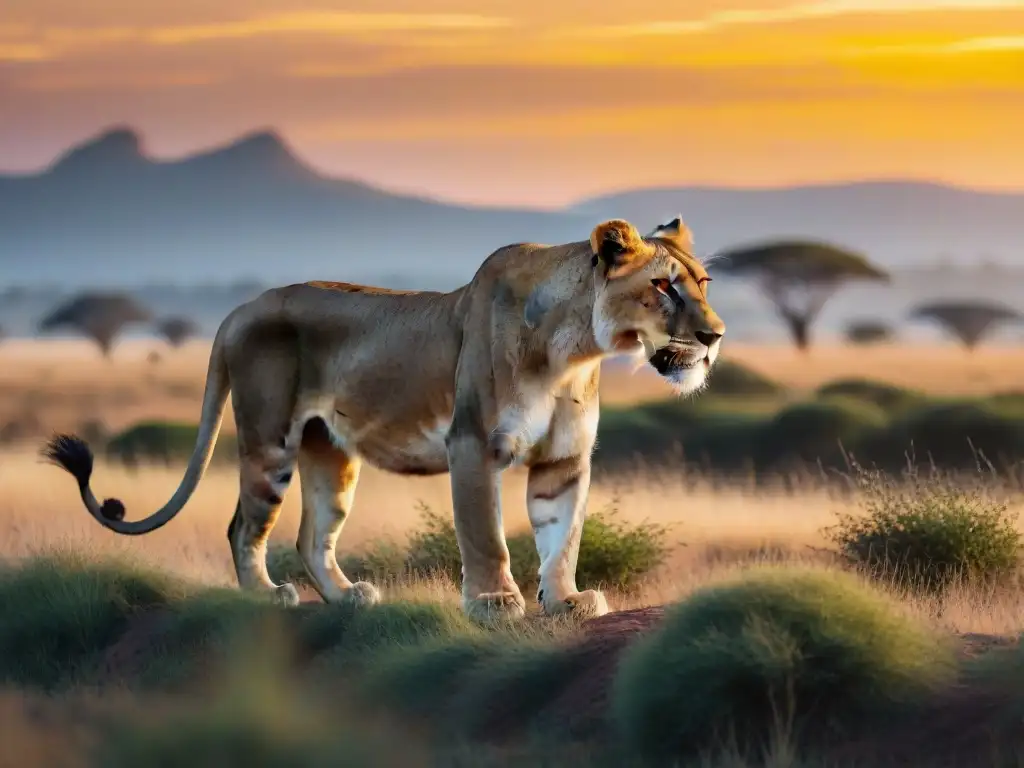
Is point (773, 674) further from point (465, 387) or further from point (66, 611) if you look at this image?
point (66, 611)

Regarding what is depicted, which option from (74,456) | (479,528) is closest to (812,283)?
(74,456)

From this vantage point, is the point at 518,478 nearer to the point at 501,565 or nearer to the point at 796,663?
the point at 501,565

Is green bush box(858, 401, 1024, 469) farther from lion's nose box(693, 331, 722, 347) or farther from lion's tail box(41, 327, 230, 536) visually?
lion's nose box(693, 331, 722, 347)

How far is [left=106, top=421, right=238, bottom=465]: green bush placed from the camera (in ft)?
98.6

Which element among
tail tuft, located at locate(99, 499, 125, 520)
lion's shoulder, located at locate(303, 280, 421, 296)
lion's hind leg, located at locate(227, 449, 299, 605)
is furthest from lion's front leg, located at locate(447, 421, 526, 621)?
tail tuft, located at locate(99, 499, 125, 520)

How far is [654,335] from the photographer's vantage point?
10.3 metres

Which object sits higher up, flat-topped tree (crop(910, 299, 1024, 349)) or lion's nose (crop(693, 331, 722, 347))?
lion's nose (crop(693, 331, 722, 347))

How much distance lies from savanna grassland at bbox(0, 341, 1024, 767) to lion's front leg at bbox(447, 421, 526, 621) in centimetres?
19

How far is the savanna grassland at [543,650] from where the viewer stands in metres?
8.40

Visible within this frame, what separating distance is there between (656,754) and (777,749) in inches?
23.5

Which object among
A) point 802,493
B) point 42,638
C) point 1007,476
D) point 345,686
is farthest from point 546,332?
point 1007,476

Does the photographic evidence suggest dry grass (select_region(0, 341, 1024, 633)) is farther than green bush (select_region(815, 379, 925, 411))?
No

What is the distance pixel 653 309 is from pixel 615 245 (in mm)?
384

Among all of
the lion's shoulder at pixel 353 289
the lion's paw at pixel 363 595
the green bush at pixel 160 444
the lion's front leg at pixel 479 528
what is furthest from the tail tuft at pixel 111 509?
the green bush at pixel 160 444
